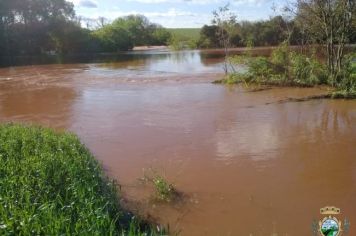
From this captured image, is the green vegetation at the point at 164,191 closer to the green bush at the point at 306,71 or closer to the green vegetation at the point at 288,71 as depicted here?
the green vegetation at the point at 288,71

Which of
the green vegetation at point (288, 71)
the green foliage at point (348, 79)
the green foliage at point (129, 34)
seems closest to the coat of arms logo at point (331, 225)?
the green foliage at point (348, 79)

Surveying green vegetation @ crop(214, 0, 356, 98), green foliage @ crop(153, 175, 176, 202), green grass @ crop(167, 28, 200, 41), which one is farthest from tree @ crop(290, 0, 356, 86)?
green grass @ crop(167, 28, 200, 41)

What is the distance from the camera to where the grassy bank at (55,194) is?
4.00 meters

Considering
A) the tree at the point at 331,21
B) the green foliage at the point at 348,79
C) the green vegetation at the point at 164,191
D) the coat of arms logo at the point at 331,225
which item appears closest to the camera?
the coat of arms logo at the point at 331,225

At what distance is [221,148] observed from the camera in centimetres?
870

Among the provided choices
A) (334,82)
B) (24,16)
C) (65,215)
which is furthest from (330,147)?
(24,16)

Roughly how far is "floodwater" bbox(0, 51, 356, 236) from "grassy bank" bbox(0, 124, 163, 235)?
0.81m

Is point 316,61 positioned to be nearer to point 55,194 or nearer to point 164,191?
point 164,191

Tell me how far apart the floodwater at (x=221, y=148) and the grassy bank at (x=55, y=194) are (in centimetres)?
81

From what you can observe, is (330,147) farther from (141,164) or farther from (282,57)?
(282,57)

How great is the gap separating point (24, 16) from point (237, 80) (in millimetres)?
42180

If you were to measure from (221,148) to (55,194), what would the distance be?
4.36 meters

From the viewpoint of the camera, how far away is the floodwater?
224 inches

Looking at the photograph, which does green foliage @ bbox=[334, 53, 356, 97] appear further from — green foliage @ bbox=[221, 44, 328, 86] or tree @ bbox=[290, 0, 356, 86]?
green foliage @ bbox=[221, 44, 328, 86]
